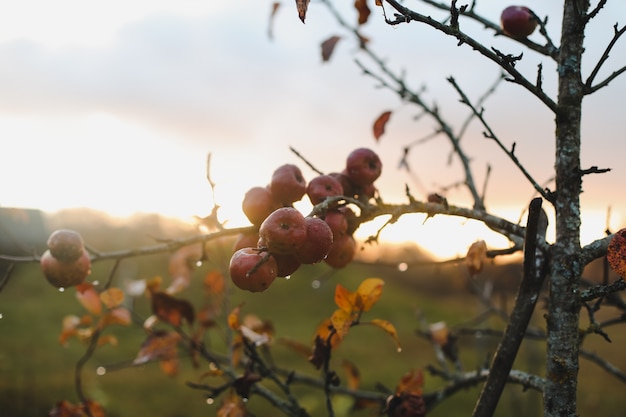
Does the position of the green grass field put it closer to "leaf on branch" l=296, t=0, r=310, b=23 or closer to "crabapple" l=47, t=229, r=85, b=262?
"crabapple" l=47, t=229, r=85, b=262

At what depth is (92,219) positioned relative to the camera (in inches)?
573

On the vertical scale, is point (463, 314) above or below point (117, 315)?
below

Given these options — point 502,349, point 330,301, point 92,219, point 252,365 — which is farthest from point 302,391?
point 92,219

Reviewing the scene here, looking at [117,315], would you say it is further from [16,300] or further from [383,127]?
[16,300]

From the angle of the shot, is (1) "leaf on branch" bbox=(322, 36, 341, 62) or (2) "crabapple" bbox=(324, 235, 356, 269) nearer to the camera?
(2) "crabapple" bbox=(324, 235, 356, 269)

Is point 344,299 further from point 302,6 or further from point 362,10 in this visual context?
point 362,10

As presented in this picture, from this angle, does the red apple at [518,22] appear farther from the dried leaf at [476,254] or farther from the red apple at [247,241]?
Answer: the red apple at [247,241]

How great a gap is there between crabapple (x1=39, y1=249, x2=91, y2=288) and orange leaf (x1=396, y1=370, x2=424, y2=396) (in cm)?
93

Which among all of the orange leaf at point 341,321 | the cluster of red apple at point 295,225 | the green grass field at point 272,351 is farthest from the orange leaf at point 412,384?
the green grass field at point 272,351

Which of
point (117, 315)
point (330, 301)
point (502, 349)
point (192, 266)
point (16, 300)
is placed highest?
point (502, 349)

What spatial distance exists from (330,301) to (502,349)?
35.0 ft

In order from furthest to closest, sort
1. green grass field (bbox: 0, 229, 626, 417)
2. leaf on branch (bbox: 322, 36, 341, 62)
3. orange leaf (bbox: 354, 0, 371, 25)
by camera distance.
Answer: green grass field (bbox: 0, 229, 626, 417) < leaf on branch (bbox: 322, 36, 341, 62) < orange leaf (bbox: 354, 0, 371, 25)

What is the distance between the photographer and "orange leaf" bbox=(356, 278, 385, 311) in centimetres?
142

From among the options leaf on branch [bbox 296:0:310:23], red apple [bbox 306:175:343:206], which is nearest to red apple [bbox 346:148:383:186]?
red apple [bbox 306:175:343:206]
